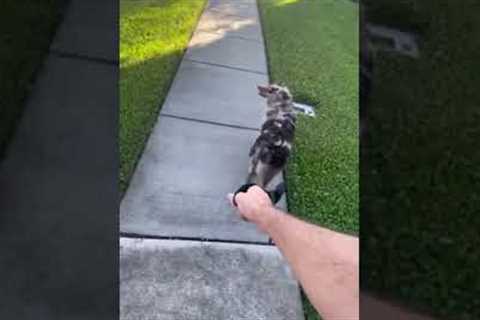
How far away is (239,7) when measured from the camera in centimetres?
288

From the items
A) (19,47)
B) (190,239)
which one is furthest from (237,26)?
(190,239)

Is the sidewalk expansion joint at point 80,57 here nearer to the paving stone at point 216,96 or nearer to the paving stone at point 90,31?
the paving stone at point 90,31

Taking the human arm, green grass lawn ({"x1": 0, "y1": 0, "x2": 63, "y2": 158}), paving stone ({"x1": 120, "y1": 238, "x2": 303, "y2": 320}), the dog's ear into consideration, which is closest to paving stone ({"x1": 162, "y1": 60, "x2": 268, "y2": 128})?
the dog's ear

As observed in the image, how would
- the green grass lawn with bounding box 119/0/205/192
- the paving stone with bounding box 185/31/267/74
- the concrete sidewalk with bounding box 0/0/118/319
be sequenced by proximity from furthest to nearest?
the paving stone with bounding box 185/31/267/74 < the green grass lawn with bounding box 119/0/205/192 < the concrete sidewalk with bounding box 0/0/118/319

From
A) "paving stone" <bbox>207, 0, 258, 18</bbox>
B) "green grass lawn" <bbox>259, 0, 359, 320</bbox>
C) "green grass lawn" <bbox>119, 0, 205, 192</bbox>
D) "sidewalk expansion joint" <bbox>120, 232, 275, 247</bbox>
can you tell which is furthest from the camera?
"paving stone" <bbox>207, 0, 258, 18</bbox>

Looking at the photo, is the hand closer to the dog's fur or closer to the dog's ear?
the dog's fur

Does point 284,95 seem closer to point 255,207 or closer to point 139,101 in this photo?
point 139,101

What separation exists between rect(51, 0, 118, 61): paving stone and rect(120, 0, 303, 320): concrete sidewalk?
1.11 ft

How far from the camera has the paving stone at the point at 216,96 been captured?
2.40 metres

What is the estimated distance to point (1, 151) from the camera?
1.91 m

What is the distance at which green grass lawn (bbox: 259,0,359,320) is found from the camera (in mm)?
1982

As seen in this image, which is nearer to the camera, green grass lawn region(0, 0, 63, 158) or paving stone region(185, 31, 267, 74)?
green grass lawn region(0, 0, 63, 158)

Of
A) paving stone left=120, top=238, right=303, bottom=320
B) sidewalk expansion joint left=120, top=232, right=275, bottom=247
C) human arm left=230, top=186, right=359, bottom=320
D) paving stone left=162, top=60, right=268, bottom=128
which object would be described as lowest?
paving stone left=120, top=238, right=303, bottom=320

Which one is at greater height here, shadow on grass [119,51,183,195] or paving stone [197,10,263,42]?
paving stone [197,10,263,42]
